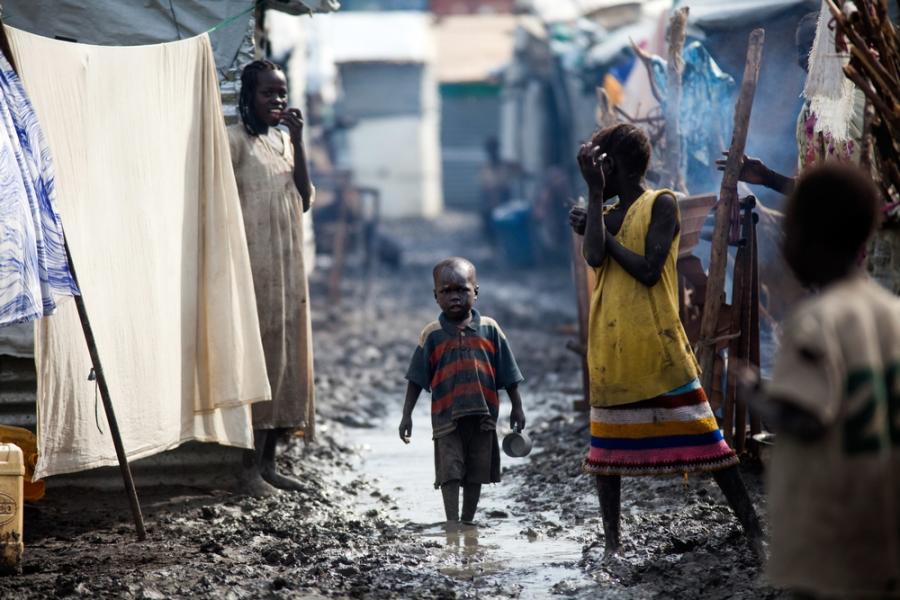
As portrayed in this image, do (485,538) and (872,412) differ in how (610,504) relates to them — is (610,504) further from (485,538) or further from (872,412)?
(872,412)

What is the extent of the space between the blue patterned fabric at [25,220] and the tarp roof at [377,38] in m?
24.3

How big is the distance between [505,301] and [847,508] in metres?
13.1

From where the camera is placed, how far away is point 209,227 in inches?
222

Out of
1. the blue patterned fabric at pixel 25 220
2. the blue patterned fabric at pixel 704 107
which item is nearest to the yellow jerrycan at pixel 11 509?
the blue patterned fabric at pixel 25 220

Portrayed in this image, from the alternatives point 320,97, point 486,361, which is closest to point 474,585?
point 486,361

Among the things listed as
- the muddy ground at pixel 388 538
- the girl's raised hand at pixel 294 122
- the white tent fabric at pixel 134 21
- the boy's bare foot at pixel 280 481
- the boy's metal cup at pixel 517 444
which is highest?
the white tent fabric at pixel 134 21

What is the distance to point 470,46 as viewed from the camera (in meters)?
34.3

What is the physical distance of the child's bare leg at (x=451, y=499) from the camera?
5648mm

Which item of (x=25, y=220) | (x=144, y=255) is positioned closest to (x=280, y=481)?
(x=144, y=255)

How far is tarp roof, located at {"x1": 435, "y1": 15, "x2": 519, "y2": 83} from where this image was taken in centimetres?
3297

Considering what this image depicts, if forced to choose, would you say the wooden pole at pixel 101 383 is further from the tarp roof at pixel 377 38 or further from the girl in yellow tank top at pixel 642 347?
the tarp roof at pixel 377 38

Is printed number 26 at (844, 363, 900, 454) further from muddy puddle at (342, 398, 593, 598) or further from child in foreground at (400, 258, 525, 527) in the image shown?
child in foreground at (400, 258, 525, 527)

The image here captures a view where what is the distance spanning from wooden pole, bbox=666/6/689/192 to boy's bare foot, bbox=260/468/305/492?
2990 mm

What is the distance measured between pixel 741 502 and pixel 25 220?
2.83m
